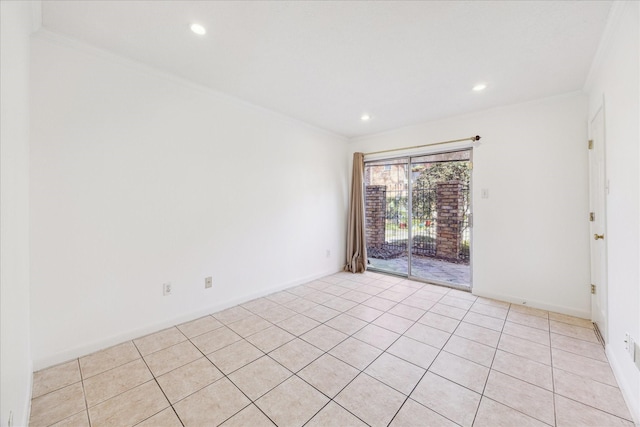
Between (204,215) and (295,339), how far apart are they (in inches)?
62.8

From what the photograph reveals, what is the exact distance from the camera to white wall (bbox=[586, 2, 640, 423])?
1.49 metres

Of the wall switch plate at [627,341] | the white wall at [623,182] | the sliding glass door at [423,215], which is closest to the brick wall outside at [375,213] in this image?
the sliding glass door at [423,215]

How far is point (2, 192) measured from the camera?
1.04m

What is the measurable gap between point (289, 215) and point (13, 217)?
9.00 feet

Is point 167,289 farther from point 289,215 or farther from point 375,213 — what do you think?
point 375,213

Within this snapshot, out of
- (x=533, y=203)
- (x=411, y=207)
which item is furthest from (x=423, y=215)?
(x=533, y=203)

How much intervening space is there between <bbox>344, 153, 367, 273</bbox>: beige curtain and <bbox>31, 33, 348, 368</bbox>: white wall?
1.50m

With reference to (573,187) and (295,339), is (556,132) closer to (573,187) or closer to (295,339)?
(573,187)

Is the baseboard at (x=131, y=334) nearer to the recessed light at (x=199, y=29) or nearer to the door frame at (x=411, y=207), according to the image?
the door frame at (x=411, y=207)

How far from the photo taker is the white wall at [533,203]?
9.29 ft

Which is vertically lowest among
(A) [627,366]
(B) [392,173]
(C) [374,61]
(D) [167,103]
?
(A) [627,366]

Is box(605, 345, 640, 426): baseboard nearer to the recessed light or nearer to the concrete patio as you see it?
the concrete patio

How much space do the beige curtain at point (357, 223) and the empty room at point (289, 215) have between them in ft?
2.92

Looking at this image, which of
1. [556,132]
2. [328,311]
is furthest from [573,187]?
[328,311]
